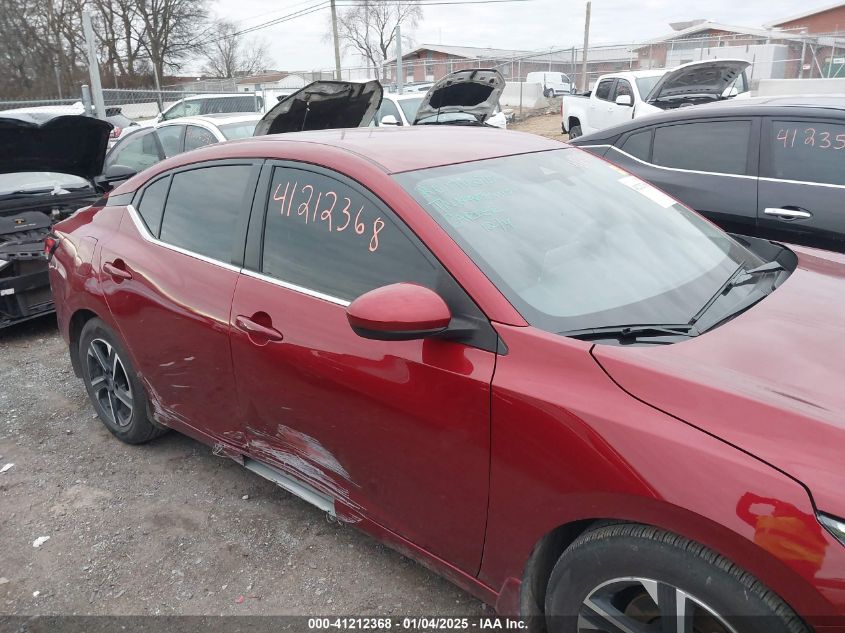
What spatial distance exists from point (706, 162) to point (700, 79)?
652 cm

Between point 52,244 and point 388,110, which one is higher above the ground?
point 388,110

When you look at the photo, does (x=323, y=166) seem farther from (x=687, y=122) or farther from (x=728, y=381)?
(x=687, y=122)

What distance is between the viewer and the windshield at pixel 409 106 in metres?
11.0

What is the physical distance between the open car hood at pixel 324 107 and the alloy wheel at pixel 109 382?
2319mm

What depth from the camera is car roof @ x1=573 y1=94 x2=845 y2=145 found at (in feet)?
13.7

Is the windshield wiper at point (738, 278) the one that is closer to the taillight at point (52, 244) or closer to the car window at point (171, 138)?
the taillight at point (52, 244)

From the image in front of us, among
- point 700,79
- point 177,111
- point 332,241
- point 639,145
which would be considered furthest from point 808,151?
point 177,111

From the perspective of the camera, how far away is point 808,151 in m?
4.15

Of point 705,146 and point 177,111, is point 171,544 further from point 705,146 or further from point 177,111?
point 177,111

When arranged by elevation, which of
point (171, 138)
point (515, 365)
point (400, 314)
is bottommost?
point (515, 365)

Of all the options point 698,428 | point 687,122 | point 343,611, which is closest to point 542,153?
point 698,428

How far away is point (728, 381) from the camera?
65.1 inches

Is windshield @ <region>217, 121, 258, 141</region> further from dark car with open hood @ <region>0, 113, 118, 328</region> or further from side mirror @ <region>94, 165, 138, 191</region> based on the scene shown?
dark car with open hood @ <region>0, 113, 118, 328</region>

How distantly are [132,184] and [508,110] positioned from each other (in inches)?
940
